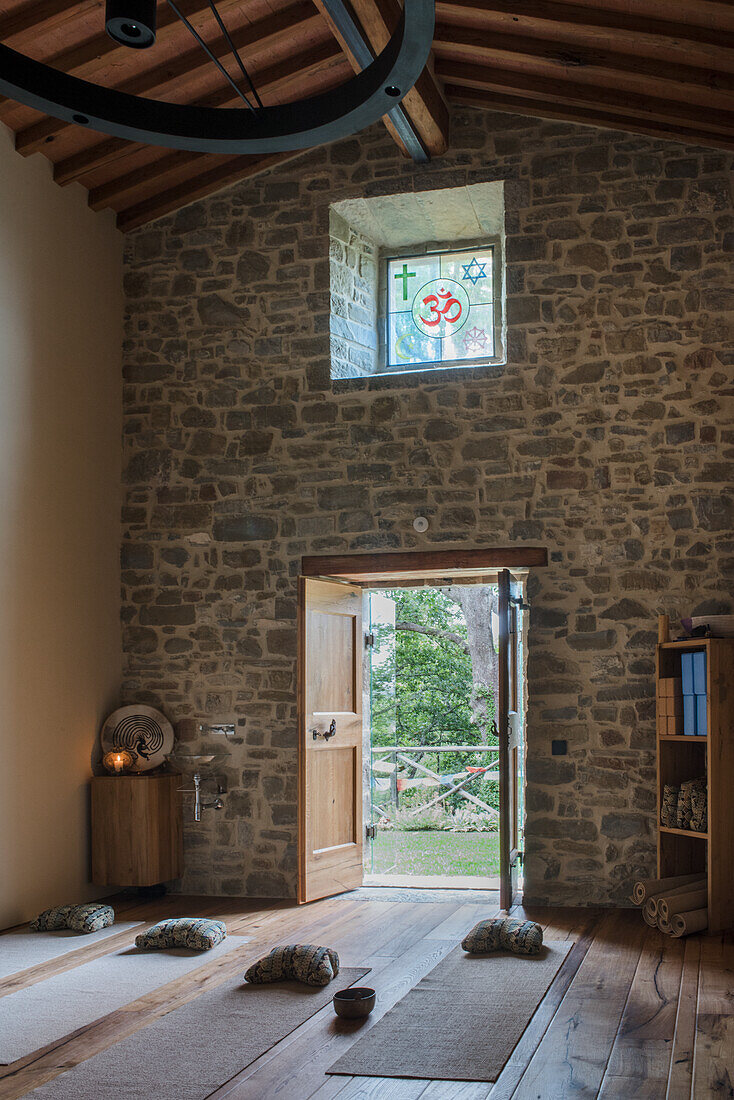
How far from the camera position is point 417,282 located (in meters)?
7.68

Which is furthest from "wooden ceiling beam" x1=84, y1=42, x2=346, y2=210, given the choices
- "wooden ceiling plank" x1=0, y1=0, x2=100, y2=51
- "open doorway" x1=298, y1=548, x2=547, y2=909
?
"open doorway" x1=298, y1=548, x2=547, y2=909

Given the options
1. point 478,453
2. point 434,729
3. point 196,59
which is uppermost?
point 196,59

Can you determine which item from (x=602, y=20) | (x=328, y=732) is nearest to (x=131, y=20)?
(x=602, y=20)

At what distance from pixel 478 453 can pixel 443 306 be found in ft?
4.27

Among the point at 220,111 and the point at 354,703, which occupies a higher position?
the point at 220,111

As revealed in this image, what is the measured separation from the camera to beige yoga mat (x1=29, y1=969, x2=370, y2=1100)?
11.7 ft

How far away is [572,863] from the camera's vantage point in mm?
6426

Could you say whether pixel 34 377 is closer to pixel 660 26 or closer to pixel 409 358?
pixel 409 358

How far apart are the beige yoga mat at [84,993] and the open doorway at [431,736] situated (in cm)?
244

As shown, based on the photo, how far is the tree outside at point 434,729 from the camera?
10305 millimetres

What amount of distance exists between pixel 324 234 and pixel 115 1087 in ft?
17.9

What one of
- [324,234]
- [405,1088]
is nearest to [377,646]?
[324,234]

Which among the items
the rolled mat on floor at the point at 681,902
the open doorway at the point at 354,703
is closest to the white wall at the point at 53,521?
the open doorway at the point at 354,703

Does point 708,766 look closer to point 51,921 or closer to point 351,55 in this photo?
point 51,921
